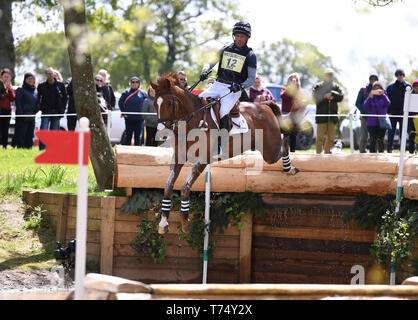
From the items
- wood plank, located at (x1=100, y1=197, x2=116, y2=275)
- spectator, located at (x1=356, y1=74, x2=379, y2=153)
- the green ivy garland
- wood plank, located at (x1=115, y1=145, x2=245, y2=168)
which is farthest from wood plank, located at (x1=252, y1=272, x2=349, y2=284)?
spectator, located at (x1=356, y1=74, x2=379, y2=153)

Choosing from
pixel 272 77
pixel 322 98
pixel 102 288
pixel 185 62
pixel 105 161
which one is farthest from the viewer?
pixel 272 77

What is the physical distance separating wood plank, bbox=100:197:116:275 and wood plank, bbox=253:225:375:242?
6.60 feet

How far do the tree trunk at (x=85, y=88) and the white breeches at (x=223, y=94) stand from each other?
2545mm

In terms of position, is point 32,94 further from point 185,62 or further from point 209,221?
point 185,62

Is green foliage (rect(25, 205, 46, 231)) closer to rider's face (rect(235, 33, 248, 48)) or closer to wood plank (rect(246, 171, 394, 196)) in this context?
wood plank (rect(246, 171, 394, 196))

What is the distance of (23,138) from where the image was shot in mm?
14312

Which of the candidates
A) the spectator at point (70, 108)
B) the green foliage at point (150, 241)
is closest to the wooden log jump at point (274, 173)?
the green foliage at point (150, 241)

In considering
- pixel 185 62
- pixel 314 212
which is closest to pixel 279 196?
pixel 314 212

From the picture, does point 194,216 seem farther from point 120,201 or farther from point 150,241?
point 120,201

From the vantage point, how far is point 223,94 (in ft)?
27.2

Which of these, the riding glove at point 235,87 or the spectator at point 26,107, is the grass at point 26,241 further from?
the spectator at point 26,107

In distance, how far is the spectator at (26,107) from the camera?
45.4ft

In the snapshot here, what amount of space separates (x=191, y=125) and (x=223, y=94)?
0.68 metres

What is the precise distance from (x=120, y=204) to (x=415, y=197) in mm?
3992
